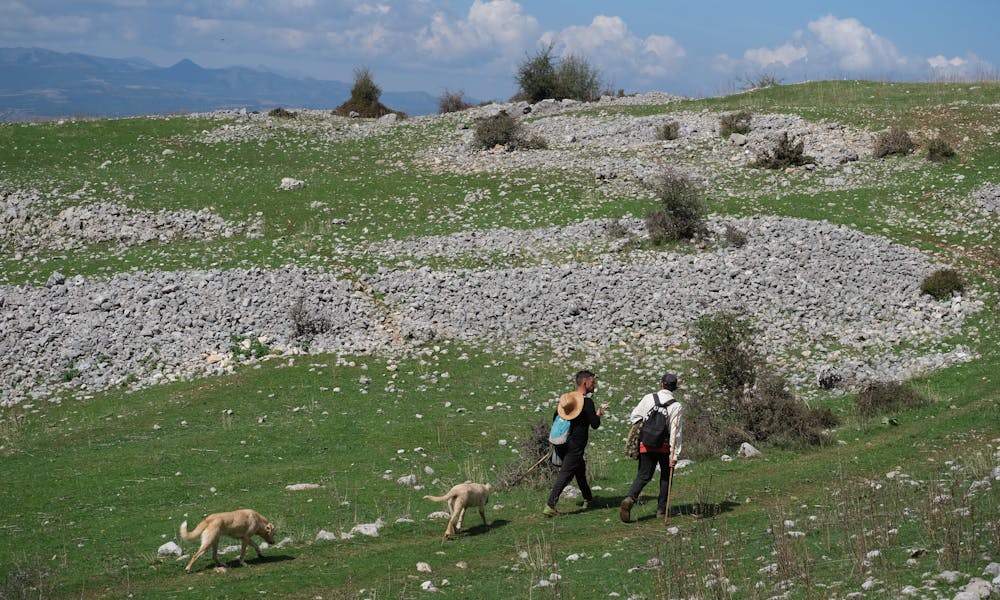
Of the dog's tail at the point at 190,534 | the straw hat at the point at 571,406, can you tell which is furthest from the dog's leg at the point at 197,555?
the straw hat at the point at 571,406

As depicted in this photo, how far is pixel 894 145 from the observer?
39031mm

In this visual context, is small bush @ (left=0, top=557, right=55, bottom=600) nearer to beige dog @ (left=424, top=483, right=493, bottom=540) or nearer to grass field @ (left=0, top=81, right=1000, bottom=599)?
grass field @ (left=0, top=81, right=1000, bottom=599)

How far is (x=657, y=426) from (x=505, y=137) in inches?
1258

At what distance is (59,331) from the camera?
2716cm

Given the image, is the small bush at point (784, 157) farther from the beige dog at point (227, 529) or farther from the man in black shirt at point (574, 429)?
the beige dog at point (227, 529)

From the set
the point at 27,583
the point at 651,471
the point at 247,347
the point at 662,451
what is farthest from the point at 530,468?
the point at 247,347

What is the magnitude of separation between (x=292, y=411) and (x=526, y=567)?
1183 cm

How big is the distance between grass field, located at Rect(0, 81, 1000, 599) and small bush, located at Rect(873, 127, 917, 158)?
0.82m

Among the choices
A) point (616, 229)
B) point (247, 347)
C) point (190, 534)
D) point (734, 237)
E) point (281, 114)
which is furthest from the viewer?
point (281, 114)

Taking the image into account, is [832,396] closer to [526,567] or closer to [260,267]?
[526,567]

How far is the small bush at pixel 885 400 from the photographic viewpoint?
1983 cm

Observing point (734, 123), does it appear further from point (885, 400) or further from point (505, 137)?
point (885, 400)

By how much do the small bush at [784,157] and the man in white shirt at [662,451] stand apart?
2708cm

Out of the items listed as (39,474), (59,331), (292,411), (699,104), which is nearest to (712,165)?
(699,104)
